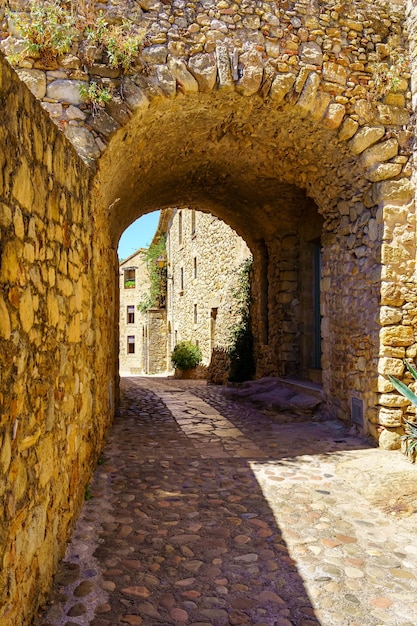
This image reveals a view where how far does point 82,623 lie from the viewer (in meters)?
1.98

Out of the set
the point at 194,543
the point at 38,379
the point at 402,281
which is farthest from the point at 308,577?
the point at 402,281

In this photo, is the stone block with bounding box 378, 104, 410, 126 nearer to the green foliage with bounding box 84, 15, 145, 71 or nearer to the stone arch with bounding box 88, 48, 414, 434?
the stone arch with bounding box 88, 48, 414, 434

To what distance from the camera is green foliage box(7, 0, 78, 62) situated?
13.0ft

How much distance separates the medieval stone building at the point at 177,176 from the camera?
5.94 feet

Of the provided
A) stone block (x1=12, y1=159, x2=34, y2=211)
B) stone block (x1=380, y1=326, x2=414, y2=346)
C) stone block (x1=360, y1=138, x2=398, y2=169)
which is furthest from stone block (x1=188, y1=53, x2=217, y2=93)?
stone block (x1=12, y1=159, x2=34, y2=211)

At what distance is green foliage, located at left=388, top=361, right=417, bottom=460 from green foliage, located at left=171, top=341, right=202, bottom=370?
32.1ft

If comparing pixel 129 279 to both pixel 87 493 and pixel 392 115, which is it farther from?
pixel 87 493

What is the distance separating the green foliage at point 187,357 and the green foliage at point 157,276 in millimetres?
6818

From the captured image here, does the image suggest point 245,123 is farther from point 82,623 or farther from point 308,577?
point 82,623

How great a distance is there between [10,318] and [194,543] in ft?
5.97

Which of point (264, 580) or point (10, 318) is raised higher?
point (10, 318)

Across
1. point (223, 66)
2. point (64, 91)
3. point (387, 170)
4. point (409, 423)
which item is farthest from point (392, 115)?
point (64, 91)

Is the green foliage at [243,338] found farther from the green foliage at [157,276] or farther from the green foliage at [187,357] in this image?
the green foliage at [157,276]

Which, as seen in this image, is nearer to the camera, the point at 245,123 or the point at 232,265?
the point at 245,123
